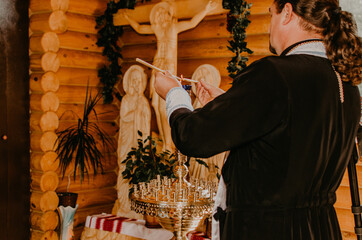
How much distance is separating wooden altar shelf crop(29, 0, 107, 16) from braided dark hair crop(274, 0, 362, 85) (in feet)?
10.7

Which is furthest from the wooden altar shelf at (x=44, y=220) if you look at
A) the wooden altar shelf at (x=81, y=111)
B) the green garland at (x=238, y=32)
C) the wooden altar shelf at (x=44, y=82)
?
the green garland at (x=238, y=32)

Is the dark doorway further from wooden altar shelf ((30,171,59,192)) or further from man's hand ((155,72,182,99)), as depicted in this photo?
man's hand ((155,72,182,99))

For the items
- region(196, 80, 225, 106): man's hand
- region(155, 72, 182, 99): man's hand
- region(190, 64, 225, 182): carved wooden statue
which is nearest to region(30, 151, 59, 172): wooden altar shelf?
region(190, 64, 225, 182): carved wooden statue

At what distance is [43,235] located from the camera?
404cm

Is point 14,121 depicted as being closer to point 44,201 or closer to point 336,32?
point 44,201

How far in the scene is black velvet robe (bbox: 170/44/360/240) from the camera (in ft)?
3.71

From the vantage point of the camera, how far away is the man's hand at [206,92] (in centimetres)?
169

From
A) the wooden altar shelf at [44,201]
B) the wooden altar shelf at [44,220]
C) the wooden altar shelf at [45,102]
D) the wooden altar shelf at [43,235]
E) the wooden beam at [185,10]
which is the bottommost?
the wooden altar shelf at [43,235]

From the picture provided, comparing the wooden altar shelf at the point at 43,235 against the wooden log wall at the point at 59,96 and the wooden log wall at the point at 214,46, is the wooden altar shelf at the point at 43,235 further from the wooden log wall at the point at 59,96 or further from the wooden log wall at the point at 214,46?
the wooden log wall at the point at 214,46

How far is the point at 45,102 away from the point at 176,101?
2.97 metres

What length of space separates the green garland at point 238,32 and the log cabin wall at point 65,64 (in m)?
0.15

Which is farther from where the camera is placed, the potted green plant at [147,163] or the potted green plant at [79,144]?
the potted green plant at [79,144]

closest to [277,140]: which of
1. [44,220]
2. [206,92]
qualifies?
[206,92]

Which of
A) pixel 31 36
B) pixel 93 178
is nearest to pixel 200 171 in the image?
pixel 93 178
